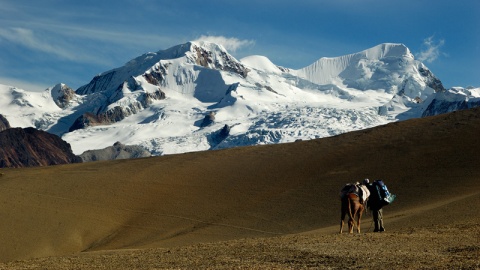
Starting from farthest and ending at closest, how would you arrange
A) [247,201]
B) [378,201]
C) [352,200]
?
[247,201] < [378,201] < [352,200]

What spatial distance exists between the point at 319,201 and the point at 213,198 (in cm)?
939

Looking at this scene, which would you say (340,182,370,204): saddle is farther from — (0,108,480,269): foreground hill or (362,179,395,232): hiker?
(0,108,480,269): foreground hill

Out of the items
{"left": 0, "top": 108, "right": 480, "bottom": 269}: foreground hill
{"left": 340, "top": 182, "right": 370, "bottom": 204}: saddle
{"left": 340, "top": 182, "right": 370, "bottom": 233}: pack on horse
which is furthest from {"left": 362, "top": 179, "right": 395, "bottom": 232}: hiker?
{"left": 0, "top": 108, "right": 480, "bottom": 269}: foreground hill

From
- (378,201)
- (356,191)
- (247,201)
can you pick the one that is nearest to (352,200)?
(356,191)

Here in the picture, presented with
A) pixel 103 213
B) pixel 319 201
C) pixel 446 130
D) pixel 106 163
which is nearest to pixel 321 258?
pixel 319 201

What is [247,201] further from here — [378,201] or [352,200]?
[352,200]

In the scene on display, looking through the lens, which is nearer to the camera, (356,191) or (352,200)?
(352,200)

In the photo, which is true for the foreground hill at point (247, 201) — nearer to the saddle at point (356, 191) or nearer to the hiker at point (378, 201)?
the hiker at point (378, 201)

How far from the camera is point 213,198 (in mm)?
57750

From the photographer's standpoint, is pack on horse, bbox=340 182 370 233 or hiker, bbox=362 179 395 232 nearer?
pack on horse, bbox=340 182 370 233

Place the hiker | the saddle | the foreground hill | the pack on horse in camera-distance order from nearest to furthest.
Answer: the foreground hill → the pack on horse → the saddle → the hiker

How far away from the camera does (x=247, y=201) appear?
183ft

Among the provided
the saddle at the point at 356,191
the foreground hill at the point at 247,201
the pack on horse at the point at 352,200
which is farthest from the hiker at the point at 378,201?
the foreground hill at the point at 247,201

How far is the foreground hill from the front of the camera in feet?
83.3
